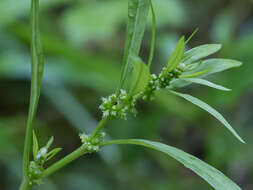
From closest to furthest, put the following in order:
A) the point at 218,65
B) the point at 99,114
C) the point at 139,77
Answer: the point at 139,77 < the point at 218,65 < the point at 99,114

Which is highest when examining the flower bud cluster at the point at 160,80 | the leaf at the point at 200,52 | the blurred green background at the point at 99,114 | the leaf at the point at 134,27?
the leaf at the point at 134,27

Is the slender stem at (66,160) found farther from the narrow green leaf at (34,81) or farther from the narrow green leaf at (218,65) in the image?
the narrow green leaf at (218,65)

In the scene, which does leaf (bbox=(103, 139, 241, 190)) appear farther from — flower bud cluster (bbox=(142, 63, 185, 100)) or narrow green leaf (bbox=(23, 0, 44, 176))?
narrow green leaf (bbox=(23, 0, 44, 176))

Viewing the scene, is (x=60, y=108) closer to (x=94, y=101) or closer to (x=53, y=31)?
(x=94, y=101)

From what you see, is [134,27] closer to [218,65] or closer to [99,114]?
[218,65]

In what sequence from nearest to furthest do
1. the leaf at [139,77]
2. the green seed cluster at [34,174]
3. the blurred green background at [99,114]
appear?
the leaf at [139,77]
the green seed cluster at [34,174]
the blurred green background at [99,114]

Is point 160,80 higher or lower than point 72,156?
higher

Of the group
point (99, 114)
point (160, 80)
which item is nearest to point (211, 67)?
point (160, 80)

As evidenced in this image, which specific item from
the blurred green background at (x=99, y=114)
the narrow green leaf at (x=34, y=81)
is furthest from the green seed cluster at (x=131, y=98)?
the blurred green background at (x=99, y=114)
